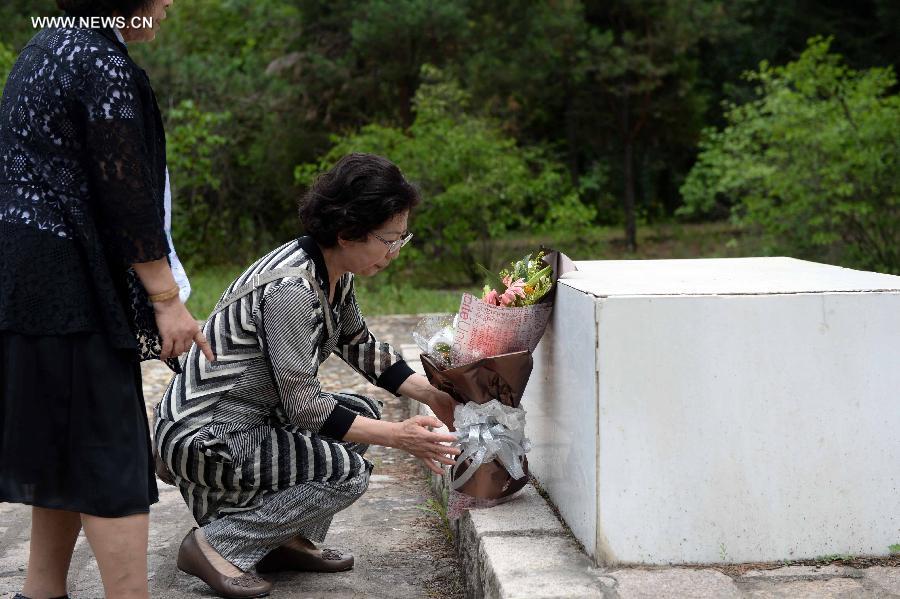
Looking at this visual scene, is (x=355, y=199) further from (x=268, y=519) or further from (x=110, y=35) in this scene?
(x=268, y=519)

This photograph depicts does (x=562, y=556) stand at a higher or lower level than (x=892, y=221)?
lower

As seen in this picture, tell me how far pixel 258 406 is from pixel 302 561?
55 cm

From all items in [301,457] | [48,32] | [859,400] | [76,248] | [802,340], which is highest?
[48,32]

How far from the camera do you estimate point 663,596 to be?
2.37 metres

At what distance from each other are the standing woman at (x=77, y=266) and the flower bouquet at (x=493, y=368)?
3.16 ft

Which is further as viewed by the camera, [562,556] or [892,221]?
[892,221]

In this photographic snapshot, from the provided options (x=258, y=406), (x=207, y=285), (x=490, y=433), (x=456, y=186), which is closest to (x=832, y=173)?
(x=456, y=186)

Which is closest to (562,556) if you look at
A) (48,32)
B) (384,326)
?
(48,32)

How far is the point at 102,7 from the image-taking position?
86.6 inches

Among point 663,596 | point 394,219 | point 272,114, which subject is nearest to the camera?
point 663,596

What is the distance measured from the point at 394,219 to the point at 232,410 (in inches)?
27.5

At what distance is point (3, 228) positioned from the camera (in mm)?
2143

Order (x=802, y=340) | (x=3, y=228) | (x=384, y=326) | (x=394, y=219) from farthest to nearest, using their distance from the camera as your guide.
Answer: (x=384, y=326), (x=394, y=219), (x=802, y=340), (x=3, y=228)

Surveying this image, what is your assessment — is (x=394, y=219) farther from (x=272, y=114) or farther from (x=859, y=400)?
(x=272, y=114)
